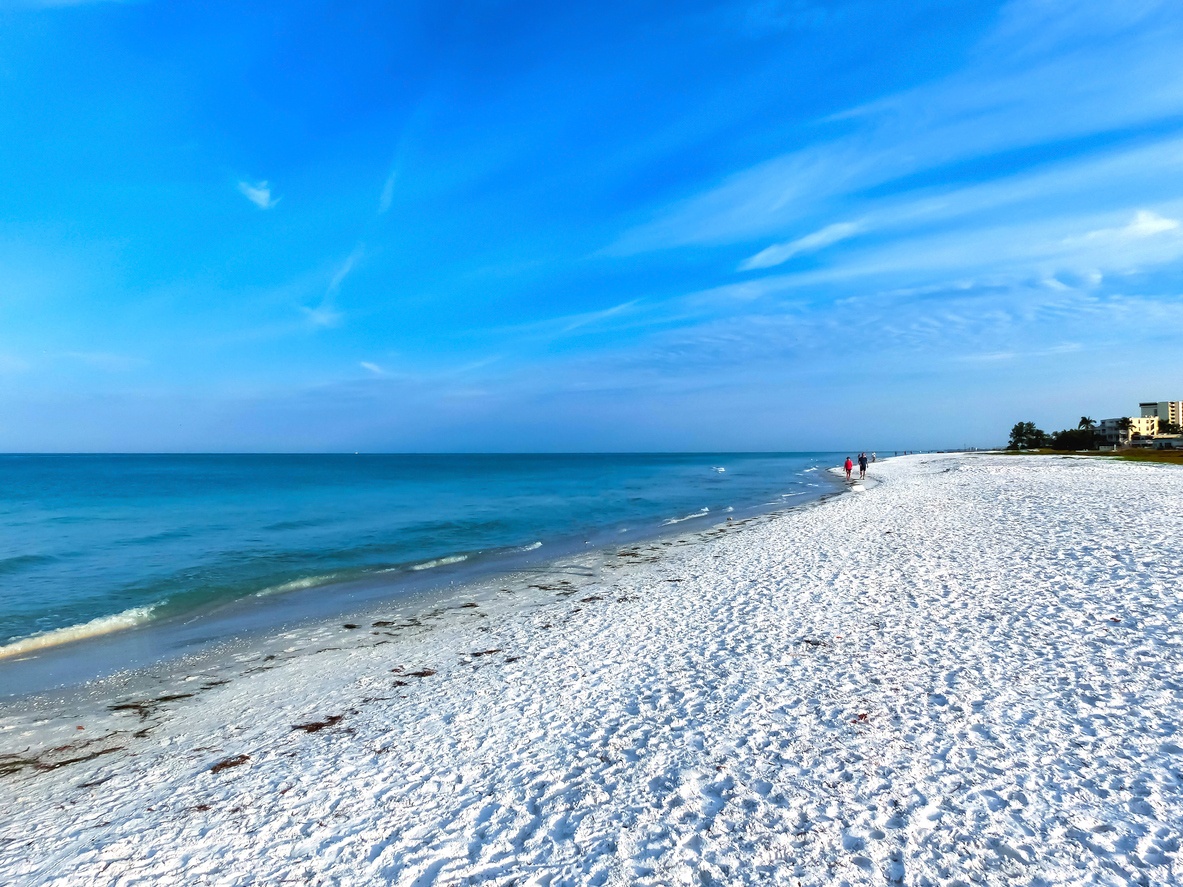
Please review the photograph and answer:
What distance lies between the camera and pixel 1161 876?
3875 mm

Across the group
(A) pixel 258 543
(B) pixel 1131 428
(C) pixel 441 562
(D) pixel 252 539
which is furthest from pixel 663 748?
(B) pixel 1131 428

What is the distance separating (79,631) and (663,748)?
13454mm

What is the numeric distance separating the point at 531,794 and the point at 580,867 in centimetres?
109

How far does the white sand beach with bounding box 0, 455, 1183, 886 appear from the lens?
446 cm

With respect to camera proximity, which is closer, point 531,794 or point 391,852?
point 391,852

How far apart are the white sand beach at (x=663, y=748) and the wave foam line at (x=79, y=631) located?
12.1 feet

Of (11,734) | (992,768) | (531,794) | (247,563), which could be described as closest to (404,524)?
(247,563)

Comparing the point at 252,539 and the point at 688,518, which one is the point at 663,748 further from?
the point at 252,539

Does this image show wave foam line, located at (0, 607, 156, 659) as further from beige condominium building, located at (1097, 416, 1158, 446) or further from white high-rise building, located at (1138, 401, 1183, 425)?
white high-rise building, located at (1138, 401, 1183, 425)

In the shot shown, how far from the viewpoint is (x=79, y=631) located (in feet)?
40.7

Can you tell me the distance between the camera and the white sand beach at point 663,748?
4.46 metres

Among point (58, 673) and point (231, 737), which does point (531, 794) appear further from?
point (58, 673)

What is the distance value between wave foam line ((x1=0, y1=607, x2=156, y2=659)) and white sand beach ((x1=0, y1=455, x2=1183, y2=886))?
3.68 m

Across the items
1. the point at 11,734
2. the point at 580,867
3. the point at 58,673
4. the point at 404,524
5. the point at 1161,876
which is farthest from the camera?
the point at 404,524
